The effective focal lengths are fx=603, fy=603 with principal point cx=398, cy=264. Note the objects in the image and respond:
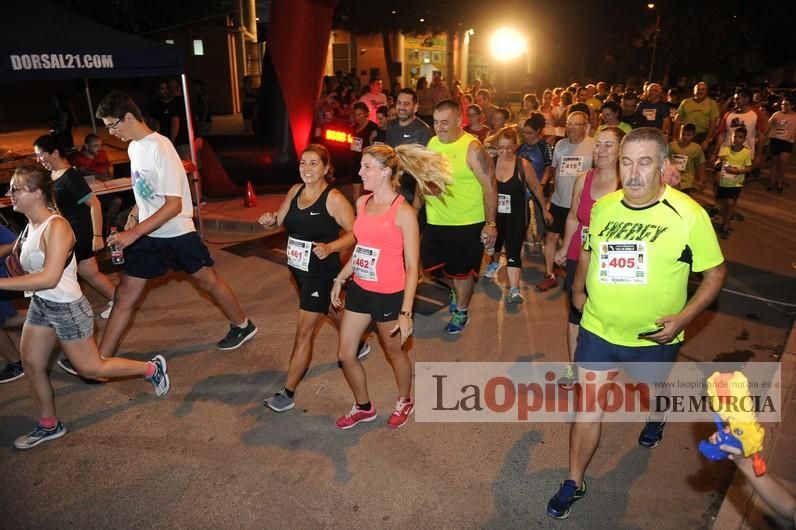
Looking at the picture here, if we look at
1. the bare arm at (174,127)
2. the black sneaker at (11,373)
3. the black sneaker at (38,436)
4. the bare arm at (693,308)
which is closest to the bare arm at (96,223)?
the black sneaker at (11,373)

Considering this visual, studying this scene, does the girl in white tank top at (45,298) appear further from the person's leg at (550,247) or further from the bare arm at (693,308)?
the person's leg at (550,247)

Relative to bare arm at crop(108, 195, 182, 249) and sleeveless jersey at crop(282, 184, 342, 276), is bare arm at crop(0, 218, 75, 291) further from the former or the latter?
sleeveless jersey at crop(282, 184, 342, 276)

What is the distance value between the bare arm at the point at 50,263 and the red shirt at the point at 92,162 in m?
4.94

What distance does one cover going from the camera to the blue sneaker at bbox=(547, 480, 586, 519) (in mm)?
3342

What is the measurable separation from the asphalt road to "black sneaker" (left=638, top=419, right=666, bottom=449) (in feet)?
0.25

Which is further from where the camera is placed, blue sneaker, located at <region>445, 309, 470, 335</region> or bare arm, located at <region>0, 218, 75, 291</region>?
blue sneaker, located at <region>445, 309, 470, 335</region>

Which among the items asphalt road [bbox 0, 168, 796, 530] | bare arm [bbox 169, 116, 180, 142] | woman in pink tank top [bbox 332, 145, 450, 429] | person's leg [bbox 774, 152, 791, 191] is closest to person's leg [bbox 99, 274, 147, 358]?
asphalt road [bbox 0, 168, 796, 530]

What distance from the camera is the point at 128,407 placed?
14.8 ft

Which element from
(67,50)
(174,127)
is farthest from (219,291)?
(174,127)

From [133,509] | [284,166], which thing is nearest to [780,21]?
[284,166]

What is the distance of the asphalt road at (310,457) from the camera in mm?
3424

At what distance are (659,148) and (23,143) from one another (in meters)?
21.9

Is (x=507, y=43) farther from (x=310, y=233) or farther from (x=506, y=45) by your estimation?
(x=310, y=233)

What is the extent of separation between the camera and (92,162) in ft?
27.0
